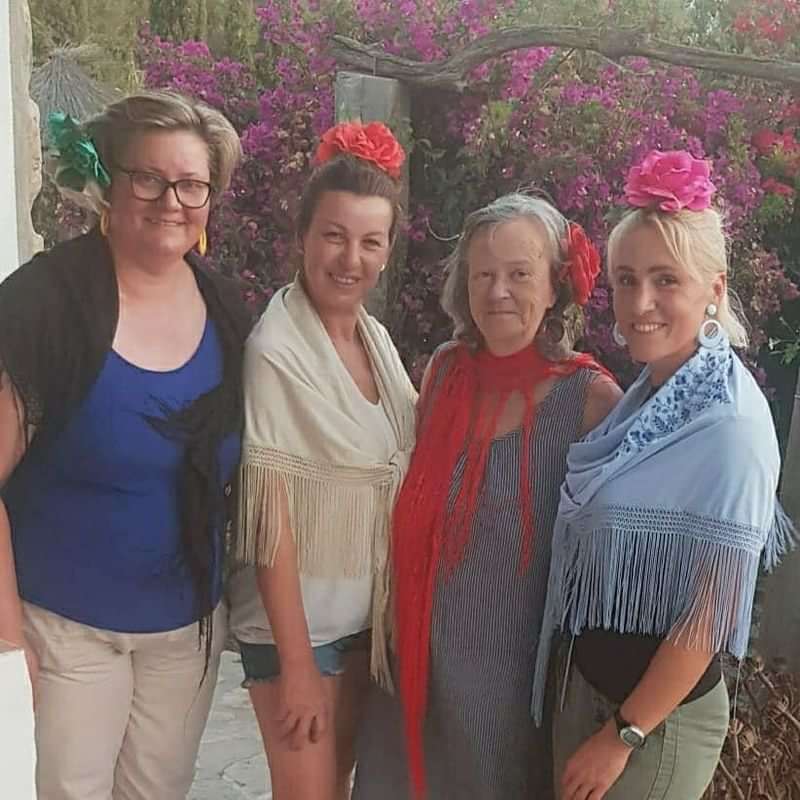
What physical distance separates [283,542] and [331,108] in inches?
28.5

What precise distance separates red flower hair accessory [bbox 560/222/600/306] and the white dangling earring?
→ 0.57 ft

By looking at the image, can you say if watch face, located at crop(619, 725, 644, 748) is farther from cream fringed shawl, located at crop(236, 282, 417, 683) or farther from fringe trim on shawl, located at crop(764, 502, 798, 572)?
cream fringed shawl, located at crop(236, 282, 417, 683)

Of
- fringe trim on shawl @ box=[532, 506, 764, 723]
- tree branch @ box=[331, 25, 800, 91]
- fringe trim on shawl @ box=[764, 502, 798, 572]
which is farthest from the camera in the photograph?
tree branch @ box=[331, 25, 800, 91]

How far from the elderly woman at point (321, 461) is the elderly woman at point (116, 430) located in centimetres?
6

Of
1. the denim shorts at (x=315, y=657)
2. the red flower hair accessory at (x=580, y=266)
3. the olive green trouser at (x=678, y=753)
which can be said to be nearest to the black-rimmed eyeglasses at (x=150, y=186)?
the red flower hair accessory at (x=580, y=266)

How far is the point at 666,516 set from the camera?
4.43ft

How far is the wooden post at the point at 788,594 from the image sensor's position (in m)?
1.85

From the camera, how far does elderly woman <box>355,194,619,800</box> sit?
1.50m

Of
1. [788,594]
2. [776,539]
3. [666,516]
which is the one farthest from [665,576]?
[788,594]

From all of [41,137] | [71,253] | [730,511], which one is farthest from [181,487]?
[730,511]

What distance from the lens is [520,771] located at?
1.57 metres

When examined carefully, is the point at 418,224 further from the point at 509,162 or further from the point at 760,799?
the point at 760,799

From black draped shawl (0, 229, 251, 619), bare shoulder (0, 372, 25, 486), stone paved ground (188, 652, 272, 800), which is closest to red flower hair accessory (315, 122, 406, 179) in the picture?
black draped shawl (0, 229, 251, 619)

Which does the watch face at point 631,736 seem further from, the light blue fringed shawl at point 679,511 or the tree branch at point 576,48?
the tree branch at point 576,48
